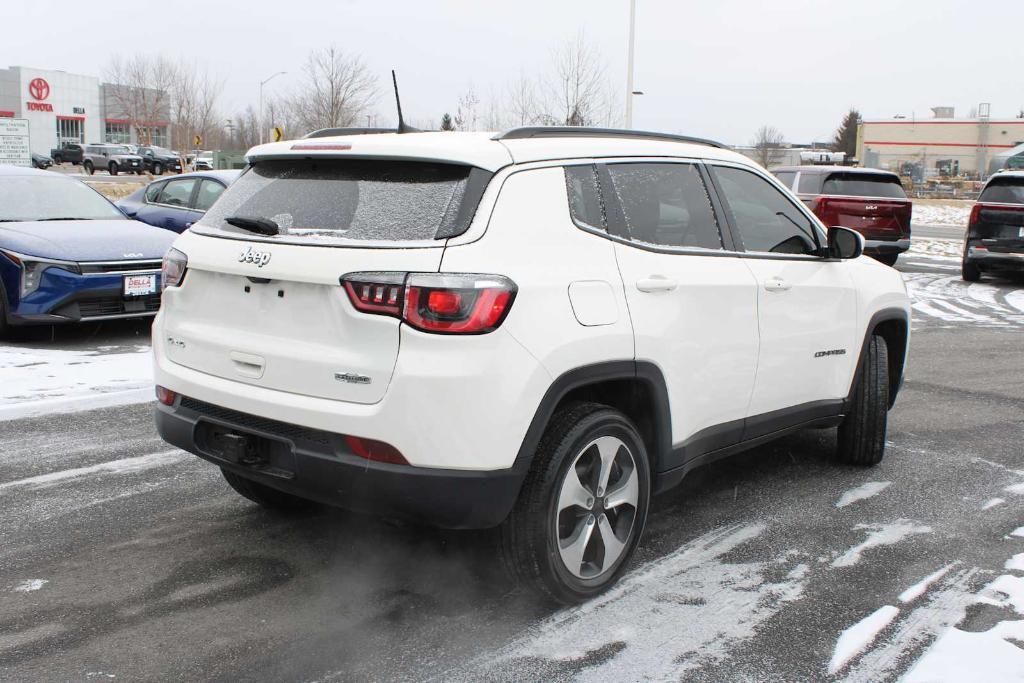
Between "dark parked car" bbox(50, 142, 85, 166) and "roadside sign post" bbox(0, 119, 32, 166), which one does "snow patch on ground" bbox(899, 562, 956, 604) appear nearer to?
"roadside sign post" bbox(0, 119, 32, 166)

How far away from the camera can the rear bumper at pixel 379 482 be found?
319 cm

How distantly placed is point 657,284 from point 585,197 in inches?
17.4

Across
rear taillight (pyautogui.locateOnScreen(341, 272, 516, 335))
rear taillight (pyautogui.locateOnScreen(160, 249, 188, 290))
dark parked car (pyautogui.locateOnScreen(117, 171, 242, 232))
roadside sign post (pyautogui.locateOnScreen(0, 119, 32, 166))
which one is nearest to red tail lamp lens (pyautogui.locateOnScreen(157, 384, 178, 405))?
rear taillight (pyautogui.locateOnScreen(160, 249, 188, 290))

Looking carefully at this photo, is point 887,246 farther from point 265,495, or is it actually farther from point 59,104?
point 59,104

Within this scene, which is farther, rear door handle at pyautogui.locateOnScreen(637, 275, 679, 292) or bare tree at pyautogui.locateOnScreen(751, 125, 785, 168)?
bare tree at pyautogui.locateOnScreen(751, 125, 785, 168)

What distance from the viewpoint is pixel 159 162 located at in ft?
180

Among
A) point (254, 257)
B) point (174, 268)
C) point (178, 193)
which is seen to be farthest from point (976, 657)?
point (178, 193)

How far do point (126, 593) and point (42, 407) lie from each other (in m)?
3.25

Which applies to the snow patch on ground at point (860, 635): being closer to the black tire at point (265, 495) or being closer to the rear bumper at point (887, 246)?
the black tire at point (265, 495)

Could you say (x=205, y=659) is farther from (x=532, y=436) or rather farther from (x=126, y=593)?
(x=532, y=436)

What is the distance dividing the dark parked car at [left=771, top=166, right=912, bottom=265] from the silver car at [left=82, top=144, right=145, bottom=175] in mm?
45438

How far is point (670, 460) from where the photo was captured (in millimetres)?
3959

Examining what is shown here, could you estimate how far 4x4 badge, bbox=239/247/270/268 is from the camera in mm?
3451

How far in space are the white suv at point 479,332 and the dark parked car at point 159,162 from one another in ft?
178
